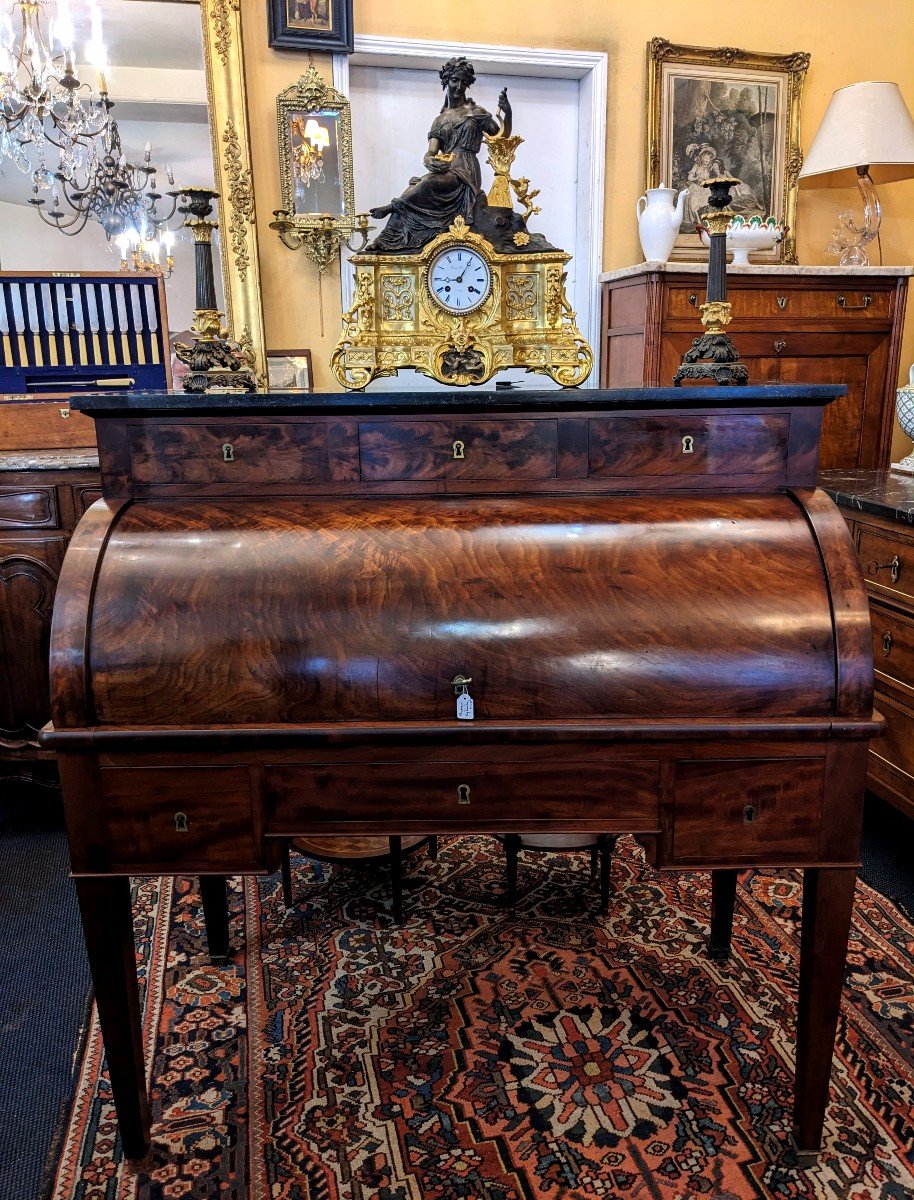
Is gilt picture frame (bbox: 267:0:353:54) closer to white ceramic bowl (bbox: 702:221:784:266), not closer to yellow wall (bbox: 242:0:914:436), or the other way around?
yellow wall (bbox: 242:0:914:436)

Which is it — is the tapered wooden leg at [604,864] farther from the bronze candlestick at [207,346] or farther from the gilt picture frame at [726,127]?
the gilt picture frame at [726,127]

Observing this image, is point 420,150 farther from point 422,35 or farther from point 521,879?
point 521,879

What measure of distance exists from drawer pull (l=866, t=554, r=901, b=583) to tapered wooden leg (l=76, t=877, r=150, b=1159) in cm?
225

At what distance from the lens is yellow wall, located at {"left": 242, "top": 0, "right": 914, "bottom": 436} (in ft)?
11.8

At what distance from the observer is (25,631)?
3000mm

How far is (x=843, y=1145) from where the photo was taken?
5.46 ft

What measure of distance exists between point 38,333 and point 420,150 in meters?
1.81

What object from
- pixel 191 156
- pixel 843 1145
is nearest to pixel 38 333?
pixel 191 156

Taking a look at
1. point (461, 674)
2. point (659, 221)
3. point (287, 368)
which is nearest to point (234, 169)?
point (287, 368)

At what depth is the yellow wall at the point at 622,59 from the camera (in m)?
3.60

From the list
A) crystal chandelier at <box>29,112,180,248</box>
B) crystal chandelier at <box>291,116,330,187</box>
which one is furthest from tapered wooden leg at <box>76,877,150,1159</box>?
crystal chandelier at <box>291,116,330,187</box>

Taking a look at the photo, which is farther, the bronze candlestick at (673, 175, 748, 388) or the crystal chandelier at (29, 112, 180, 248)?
the crystal chandelier at (29, 112, 180, 248)

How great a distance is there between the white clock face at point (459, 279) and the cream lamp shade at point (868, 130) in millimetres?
2818

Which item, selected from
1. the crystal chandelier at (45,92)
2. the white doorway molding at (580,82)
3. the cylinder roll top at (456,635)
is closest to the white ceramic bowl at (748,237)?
the white doorway molding at (580,82)
